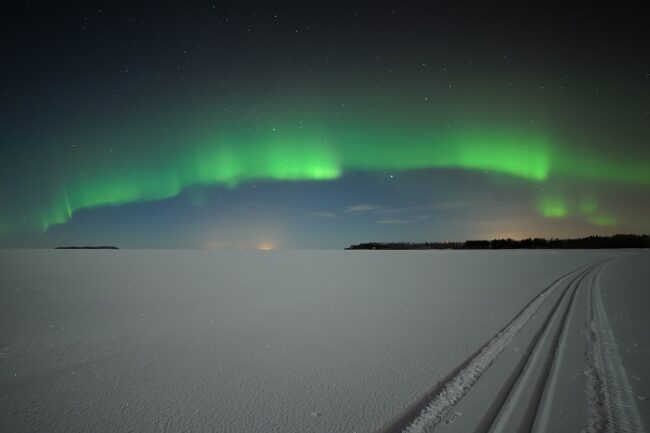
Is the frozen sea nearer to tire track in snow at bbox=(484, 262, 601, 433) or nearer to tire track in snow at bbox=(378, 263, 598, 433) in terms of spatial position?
tire track in snow at bbox=(378, 263, 598, 433)

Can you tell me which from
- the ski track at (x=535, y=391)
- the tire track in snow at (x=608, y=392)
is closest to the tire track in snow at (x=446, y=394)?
the ski track at (x=535, y=391)

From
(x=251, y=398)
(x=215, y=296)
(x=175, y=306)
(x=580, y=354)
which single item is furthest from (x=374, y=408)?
(x=215, y=296)

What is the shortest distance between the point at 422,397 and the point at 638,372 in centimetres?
277

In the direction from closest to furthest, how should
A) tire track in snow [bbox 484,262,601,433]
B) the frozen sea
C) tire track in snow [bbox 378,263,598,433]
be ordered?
tire track in snow [bbox 484,262,601,433] → tire track in snow [bbox 378,263,598,433] → the frozen sea

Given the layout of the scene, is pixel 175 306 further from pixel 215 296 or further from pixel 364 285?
pixel 364 285

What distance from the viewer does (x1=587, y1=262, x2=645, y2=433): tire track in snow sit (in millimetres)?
2645

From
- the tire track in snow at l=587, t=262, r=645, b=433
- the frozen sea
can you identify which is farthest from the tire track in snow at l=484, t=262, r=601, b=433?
the frozen sea

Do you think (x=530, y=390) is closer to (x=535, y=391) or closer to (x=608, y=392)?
(x=535, y=391)

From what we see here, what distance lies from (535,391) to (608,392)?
2.55 ft

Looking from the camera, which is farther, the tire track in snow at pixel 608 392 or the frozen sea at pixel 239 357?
the frozen sea at pixel 239 357

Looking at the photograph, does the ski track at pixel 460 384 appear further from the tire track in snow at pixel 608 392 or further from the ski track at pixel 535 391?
the tire track in snow at pixel 608 392

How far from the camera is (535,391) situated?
317 cm

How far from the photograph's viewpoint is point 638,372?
3.72 m

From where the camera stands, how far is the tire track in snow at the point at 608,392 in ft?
8.68
